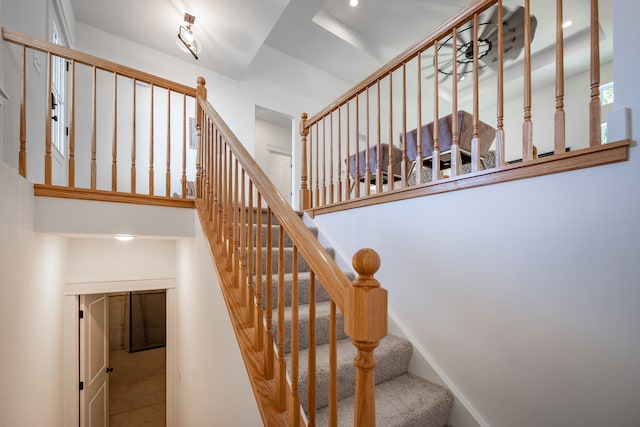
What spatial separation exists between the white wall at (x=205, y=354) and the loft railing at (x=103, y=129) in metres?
0.58

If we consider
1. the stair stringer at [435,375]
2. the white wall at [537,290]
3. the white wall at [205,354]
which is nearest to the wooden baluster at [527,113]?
the white wall at [537,290]

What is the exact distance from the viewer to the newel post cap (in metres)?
0.70

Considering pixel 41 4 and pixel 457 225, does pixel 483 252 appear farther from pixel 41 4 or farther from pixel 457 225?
pixel 41 4

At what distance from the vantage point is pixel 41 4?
92.7 inches

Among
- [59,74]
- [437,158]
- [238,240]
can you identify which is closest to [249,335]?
[238,240]

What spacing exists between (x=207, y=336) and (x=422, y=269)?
141cm

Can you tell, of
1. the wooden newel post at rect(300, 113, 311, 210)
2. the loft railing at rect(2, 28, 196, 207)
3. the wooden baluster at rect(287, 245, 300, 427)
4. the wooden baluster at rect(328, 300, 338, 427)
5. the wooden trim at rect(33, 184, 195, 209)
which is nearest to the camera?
the wooden baluster at rect(328, 300, 338, 427)

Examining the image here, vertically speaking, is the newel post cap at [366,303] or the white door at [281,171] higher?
the white door at [281,171]

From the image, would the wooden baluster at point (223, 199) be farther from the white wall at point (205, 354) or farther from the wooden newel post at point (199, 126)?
the wooden newel post at point (199, 126)

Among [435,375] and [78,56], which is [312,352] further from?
[78,56]

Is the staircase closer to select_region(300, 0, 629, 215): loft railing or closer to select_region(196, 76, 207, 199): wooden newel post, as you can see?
select_region(300, 0, 629, 215): loft railing

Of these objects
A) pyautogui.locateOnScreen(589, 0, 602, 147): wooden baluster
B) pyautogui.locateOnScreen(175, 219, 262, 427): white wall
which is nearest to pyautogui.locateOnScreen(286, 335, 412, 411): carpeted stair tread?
pyautogui.locateOnScreen(175, 219, 262, 427): white wall

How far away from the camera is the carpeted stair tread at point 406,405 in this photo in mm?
1298

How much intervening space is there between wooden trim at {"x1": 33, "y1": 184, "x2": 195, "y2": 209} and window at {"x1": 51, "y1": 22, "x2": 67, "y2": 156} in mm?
1308
